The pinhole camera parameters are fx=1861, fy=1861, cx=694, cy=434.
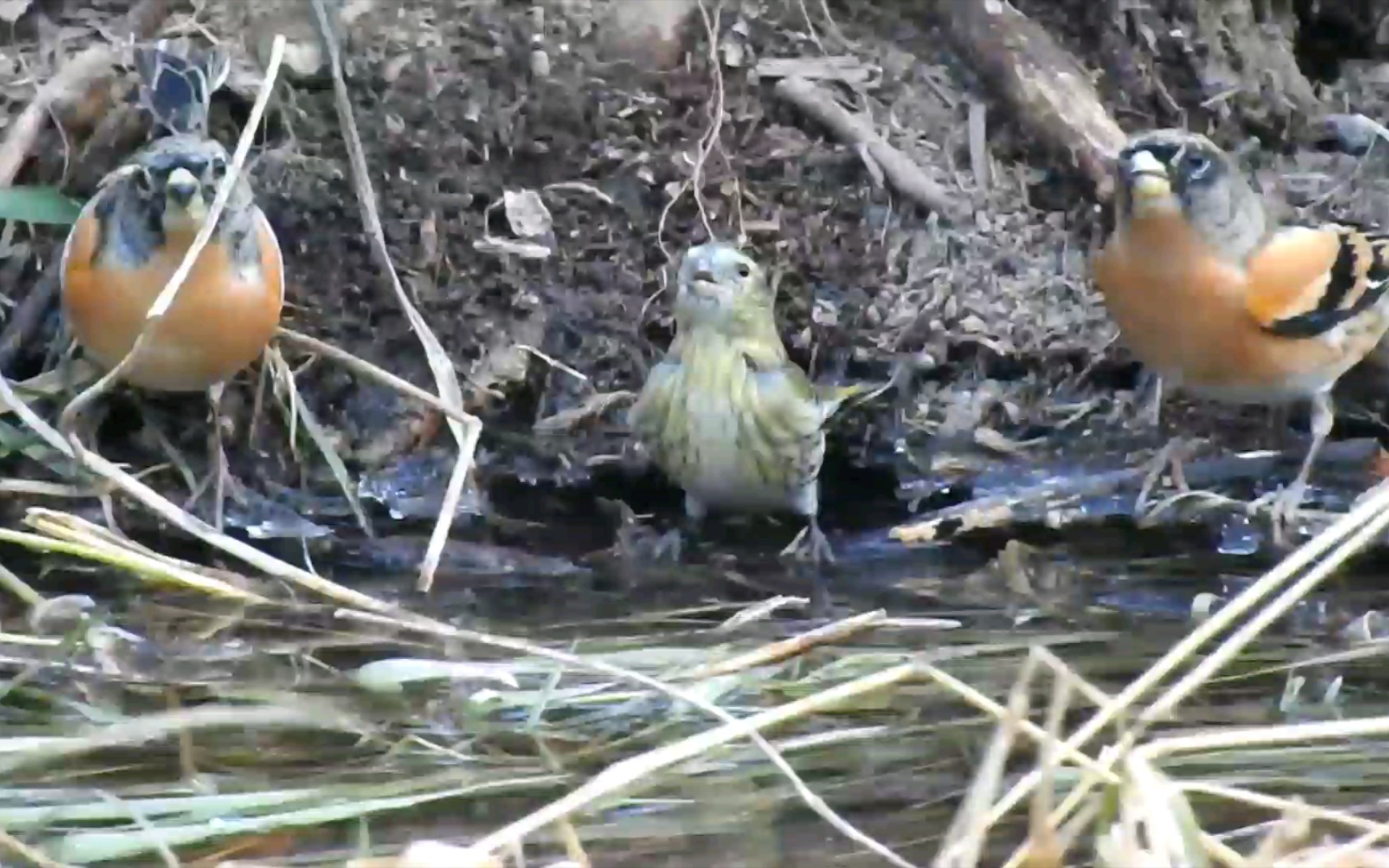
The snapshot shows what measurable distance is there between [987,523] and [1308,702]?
41.8 inches

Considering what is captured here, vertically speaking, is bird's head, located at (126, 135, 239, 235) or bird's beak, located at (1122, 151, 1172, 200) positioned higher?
bird's beak, located at (1122, 151, 1172, 200)

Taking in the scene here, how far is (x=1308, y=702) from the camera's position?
9.47 feet

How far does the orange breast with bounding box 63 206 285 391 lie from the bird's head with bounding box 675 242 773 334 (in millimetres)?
887

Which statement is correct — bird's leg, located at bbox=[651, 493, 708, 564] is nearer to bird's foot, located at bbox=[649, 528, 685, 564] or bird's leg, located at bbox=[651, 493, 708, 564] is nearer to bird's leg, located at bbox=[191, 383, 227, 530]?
bird's foot, located at bbox=[649, 528, 685, 564]

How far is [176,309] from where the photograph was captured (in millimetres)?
3830

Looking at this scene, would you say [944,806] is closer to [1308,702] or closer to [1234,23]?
[1308,702]

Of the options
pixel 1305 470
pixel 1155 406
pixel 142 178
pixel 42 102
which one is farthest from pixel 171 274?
pixel 1305 470

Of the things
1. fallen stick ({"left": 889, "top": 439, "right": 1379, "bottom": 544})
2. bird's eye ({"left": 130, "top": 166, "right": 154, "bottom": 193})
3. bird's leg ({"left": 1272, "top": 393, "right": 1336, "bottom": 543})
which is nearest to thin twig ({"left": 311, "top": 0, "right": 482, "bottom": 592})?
bird's eye ({"left": 130, "top": 166, "right": 154, "bottom": 193})

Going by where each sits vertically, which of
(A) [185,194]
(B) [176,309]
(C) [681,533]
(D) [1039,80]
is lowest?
(C) [681,533]

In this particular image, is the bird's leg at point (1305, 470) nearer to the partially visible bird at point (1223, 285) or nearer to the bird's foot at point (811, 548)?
the partially visible bird at point (1223, 285)

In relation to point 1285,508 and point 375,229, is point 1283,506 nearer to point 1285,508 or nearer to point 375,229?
point 1285,508

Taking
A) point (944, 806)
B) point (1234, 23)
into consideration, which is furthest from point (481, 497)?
point (1234, 23)

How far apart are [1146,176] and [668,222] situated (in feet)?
4.19

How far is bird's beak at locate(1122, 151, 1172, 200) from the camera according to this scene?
3.88 metres
